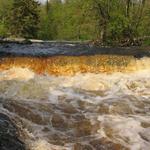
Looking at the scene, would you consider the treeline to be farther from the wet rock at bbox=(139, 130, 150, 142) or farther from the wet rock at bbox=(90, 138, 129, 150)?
the wet rock at bbox=(90, 138, 129, 150)

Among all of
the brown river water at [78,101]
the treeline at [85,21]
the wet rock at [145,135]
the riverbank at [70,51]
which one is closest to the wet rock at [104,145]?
the brown river water at [78,101]

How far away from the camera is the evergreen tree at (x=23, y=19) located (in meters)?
33.3

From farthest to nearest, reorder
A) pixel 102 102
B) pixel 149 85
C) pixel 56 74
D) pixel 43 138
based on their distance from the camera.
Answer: pixel 56 74 → pixel 149 85 → pixel 102 102 → pixel 43 138

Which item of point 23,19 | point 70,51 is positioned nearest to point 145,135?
point 70,51

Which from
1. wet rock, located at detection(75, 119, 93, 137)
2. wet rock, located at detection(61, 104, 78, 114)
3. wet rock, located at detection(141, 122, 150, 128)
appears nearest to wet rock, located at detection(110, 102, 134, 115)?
wet rock, located at detection(141, 122, 150, 128)

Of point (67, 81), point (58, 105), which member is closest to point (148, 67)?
point (67, 81)

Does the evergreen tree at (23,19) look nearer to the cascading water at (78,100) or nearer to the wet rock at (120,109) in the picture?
the cascading water at (78,100)

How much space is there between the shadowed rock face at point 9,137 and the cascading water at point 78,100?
219mm

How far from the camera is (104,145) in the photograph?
8680 millimetres

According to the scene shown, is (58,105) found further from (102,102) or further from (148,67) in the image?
(148,67)

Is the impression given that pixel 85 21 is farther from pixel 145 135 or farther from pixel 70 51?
pixel 145 135

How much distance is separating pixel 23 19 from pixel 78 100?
73.1ft

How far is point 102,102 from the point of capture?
12078 mm

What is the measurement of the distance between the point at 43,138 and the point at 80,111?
2.42 meters
